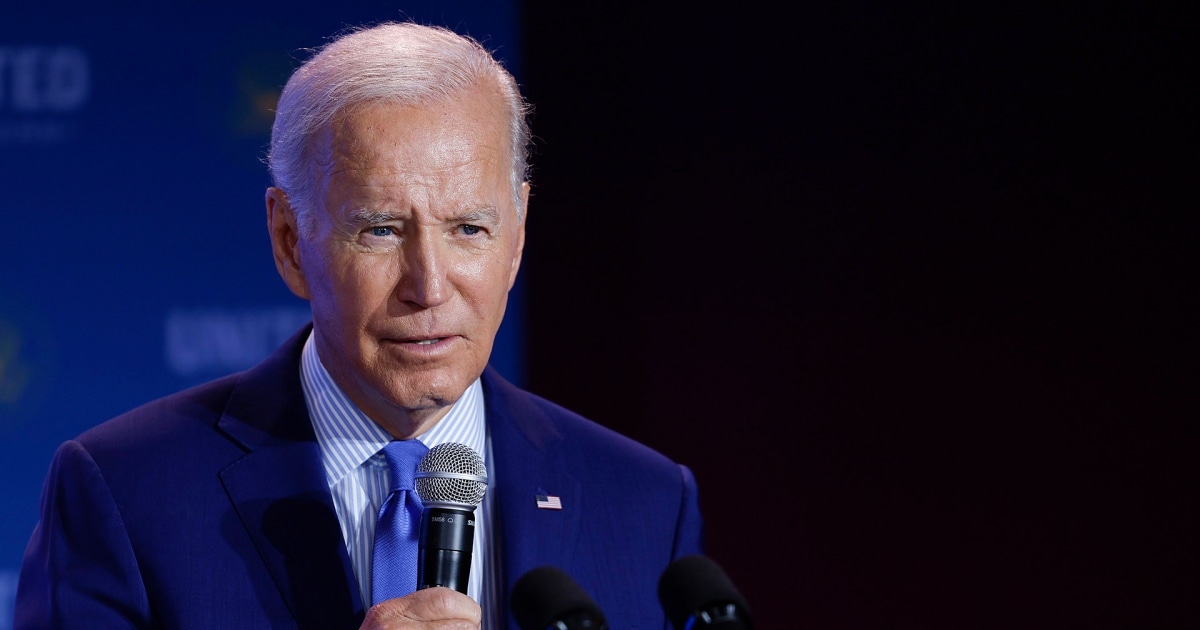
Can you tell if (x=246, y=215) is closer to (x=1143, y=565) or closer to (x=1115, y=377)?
(x=1115, y=377)

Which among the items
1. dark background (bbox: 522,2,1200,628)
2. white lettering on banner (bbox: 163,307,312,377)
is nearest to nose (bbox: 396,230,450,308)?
white lettering on banner (bbox: 163,307,312,377)

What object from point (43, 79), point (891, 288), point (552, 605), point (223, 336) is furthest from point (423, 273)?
point (891, 288)

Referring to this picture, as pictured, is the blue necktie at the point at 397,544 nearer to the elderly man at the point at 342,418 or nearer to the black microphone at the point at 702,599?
the elderly man at the point at 342,418

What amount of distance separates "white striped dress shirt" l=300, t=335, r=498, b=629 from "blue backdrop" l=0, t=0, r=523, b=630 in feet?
4.53

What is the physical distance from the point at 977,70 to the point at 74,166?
2.58 meters

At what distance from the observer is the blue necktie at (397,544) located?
1.75 metres

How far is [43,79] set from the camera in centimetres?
306

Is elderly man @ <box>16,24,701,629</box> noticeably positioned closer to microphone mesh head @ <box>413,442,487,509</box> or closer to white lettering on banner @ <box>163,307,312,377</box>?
microphone mesh head @ <box>413,442,487,509</box>

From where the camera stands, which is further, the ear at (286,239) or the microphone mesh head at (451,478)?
the ear at (286,239)

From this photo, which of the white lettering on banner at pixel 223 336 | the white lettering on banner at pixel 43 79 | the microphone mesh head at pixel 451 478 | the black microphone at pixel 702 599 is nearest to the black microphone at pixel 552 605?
the black microphone at pixel 702 599

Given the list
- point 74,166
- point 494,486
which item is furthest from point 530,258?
point 494,486

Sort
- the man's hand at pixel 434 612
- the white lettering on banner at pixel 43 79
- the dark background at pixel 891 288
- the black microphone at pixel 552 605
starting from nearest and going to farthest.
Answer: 1. the black microphone at pixel 552 605
2. the man's hand at pixel 434 612
3. the white lettering on banner at pixel 43 79
4. the dark background at pixel 891 288

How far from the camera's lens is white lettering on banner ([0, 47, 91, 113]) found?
3.01 metres

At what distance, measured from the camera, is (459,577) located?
4.63 ft
